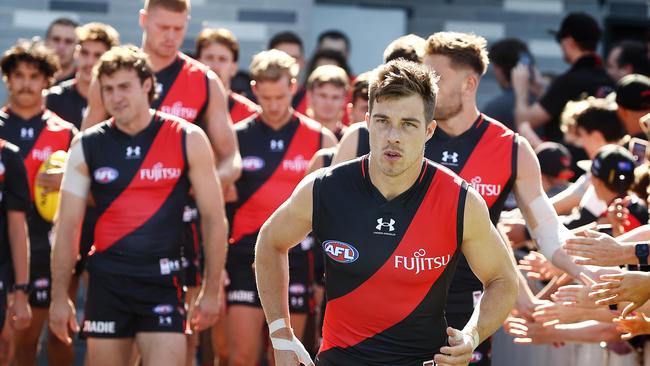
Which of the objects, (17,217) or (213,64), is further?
(213,64)

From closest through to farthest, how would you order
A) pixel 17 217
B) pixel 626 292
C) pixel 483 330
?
pixel 483 330 < pixel 626 292 < pixel 17 217

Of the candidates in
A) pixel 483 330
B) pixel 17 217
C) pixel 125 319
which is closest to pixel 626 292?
pixel 483 330

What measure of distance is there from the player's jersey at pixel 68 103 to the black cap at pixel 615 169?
15.0 feet

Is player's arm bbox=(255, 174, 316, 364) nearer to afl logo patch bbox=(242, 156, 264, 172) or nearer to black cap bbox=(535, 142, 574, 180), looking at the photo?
afl logo patch bbox=(242, 156, 264, 172)

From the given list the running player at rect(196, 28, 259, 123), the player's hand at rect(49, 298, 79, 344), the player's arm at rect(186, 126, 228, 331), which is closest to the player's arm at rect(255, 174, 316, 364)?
the player's arm at rect(186, 126, 228, 331)

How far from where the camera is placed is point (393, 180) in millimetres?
5016

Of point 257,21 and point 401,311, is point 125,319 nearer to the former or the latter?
point 401,311

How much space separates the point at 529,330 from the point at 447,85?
1.33 meters

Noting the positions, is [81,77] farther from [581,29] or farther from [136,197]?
[581,29]

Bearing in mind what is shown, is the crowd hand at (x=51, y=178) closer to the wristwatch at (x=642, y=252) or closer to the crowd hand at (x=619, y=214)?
the crowd hand at (x=619, y=214)

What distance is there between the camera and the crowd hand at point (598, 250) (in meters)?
5.49

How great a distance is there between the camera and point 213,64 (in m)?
10.4

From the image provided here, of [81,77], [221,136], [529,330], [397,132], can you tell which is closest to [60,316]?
[221,136]

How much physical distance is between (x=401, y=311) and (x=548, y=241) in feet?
5.20
